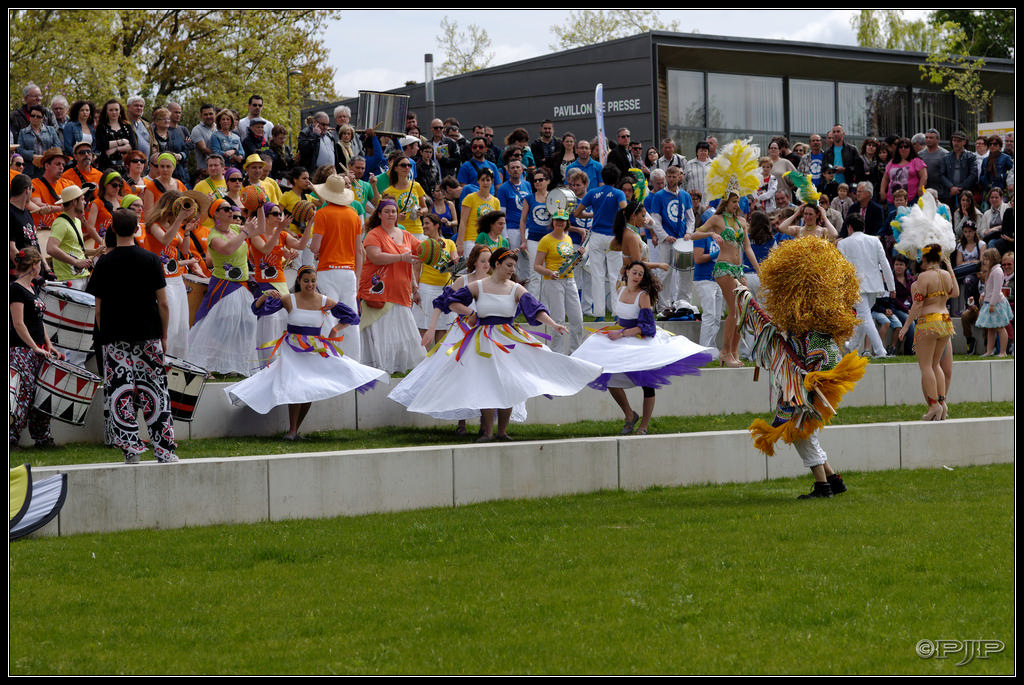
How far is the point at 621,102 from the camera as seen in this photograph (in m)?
30.1

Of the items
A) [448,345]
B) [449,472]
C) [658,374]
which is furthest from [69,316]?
[658,374]

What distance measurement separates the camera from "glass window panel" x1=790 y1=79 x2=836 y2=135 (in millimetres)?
32781

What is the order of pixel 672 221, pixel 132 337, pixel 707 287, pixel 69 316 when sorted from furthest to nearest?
1. pixel 672 221
2. pixel 707 287
3. pixel 69 316
4. pixel 132 337

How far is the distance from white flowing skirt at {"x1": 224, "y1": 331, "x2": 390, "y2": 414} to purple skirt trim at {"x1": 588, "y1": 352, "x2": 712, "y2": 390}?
7.27ft

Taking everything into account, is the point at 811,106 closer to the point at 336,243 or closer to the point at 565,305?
the point at 565,305

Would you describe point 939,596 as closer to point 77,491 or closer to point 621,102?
point 77,491

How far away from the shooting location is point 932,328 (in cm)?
1404

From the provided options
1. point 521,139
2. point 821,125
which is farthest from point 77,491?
point 821,125

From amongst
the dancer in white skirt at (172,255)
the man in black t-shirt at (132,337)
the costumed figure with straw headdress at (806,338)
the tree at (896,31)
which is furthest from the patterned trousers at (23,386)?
the tree at (896,31)

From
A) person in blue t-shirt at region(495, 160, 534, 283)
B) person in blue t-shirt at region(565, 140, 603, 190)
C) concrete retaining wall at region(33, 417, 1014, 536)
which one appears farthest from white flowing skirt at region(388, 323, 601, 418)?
person in blue t-shirt at region(565, 140, 603, 190)

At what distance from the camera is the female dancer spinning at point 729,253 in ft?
52.2

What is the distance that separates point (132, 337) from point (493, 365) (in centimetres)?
360

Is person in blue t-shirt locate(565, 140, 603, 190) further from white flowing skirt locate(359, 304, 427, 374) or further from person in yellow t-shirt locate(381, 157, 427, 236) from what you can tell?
white flowing skirt locate(359, 304, 427, 374)

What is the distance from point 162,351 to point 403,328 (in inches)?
183
